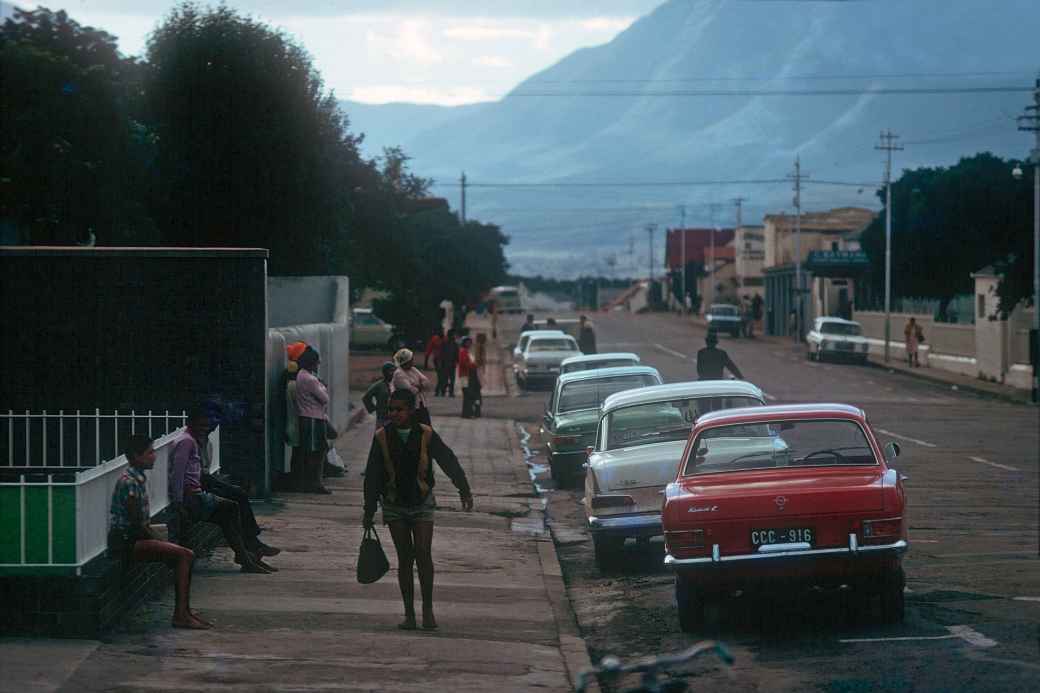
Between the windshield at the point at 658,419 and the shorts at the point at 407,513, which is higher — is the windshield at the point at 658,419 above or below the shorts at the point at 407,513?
above

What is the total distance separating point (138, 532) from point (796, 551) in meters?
4.54

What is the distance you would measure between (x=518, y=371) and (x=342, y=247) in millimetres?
8366

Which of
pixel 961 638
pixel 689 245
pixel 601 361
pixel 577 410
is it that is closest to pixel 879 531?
pixel 961 638

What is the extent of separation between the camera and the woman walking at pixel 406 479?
1066 cm

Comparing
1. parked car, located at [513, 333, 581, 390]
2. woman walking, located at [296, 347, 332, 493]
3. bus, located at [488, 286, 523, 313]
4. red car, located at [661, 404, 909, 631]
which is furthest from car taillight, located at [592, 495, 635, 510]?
bus, located at [488, 286, 523, 313]

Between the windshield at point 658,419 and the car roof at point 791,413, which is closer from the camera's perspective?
the car roof at point 791,413

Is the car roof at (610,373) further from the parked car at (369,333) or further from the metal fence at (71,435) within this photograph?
the parked car at (369,333)

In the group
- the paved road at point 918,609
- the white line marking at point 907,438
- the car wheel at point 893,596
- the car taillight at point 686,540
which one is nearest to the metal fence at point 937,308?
the white line marking at point 907,438

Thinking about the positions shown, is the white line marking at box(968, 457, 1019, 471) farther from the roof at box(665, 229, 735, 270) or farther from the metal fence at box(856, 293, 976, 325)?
the roof at box(665, 229, 735, 270)

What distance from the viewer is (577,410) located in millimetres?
21609

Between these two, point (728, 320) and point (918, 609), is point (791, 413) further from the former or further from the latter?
point (728, 320)

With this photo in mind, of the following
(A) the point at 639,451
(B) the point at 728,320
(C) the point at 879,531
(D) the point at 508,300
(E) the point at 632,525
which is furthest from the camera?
(D) the point at 508,300

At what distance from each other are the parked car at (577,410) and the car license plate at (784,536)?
9.98 meters


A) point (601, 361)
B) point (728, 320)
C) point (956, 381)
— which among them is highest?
point (728, 320)
